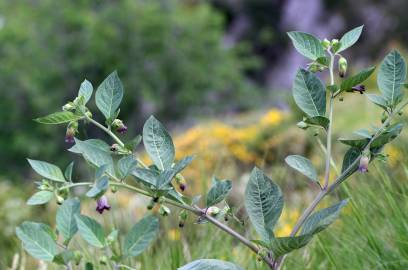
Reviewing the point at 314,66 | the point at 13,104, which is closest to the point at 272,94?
the point at 13,104

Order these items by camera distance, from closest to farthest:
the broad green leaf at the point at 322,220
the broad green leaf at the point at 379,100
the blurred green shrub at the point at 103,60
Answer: the broad green leaf at the point at 322,220 → the broad green leaf at the point at 379,100 → the blurred green shrub at the point at 103,60

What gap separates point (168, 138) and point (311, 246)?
92cm

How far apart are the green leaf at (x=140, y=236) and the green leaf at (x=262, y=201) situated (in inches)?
6.7

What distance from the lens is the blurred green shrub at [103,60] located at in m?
9.90

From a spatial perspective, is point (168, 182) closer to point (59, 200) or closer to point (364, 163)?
point (59, 200)

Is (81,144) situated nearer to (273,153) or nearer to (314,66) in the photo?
(314,66)

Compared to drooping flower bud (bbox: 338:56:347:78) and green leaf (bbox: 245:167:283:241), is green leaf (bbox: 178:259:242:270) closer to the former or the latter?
green leaf (bbox: 245:167:283:241)

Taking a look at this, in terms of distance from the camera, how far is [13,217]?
232 inches

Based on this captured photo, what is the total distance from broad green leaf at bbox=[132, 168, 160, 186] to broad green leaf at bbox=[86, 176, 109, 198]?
0.22ft

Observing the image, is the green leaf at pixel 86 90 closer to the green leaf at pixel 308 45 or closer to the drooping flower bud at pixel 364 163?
the green leaf at pixel 308 45

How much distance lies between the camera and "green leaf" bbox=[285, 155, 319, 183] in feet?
3.94

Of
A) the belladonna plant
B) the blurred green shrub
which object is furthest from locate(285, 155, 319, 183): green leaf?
the blurred green shrub

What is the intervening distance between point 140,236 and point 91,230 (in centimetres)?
8

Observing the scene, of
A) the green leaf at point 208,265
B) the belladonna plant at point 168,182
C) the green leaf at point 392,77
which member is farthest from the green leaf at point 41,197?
the green leaf at point 392,77
